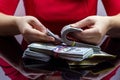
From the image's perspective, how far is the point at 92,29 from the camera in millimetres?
882

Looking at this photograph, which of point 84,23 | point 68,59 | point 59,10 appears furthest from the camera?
point 59,10

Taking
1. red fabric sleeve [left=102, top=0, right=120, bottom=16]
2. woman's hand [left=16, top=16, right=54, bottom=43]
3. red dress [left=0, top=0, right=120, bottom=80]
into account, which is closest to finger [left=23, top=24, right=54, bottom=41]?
woman's hand [left=16, top=16, right=54, bottom=43]

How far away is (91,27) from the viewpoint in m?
0.91

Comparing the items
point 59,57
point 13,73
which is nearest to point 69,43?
point 59,57

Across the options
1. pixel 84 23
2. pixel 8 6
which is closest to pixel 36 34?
pixel 84 23

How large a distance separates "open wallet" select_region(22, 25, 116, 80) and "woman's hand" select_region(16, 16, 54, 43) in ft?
0.09

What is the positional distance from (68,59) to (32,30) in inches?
6.2

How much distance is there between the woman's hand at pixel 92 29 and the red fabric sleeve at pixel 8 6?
0.32 m

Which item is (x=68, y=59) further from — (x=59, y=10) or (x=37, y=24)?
(x=59, y=10)

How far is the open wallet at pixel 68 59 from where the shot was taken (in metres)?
0.79

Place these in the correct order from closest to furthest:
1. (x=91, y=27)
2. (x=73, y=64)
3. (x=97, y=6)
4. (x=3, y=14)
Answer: (x=73, y=64) → (x=91, y=27) → (x=3, y=14) → (x=97, y=6)

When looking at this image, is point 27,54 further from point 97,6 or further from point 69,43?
point 97,6

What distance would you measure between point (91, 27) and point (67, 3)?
0.20 meters

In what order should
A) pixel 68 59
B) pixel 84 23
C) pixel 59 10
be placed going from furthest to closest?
pixel 59 10 < pixel 84 23 < pixel 68 59
